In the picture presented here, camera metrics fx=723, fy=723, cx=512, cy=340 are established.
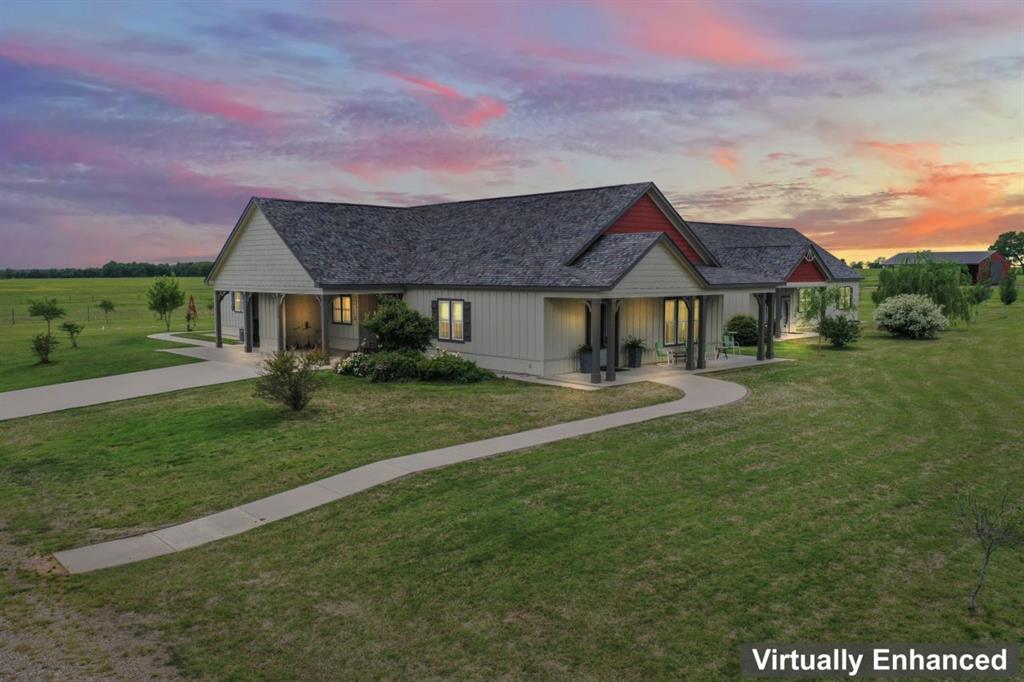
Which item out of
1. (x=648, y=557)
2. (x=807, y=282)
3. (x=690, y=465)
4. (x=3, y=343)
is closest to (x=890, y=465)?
(x=690, y=465)

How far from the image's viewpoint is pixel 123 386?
23969 mm

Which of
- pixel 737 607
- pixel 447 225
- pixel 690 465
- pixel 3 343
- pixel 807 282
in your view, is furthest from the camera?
pixel 807 282

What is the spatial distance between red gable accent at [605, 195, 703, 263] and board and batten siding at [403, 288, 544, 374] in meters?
4.58

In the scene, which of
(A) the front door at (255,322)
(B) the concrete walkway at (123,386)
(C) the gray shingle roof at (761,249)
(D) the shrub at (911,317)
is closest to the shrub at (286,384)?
(B) the concrete walkway at (123,386)

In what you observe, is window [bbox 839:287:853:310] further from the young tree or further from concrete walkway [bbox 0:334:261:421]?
the young tree

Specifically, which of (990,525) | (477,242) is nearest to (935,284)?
(477,242)

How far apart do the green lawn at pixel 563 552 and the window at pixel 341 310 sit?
14742 mm

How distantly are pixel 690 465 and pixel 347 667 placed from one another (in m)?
8.34

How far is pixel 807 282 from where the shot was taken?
41875 millimetres

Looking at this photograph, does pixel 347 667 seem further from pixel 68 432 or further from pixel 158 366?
pixel 158 366

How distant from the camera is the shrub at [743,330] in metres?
36.2

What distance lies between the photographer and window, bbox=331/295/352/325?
31.6 metres

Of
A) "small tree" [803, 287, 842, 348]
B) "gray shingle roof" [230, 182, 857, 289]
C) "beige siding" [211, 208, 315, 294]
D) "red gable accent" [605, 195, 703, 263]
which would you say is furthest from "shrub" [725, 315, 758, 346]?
"beige siding" [211, 208, 315, 294]

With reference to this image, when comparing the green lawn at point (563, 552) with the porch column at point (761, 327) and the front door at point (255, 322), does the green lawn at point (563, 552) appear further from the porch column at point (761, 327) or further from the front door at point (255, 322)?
the front door at point (255, 322)
